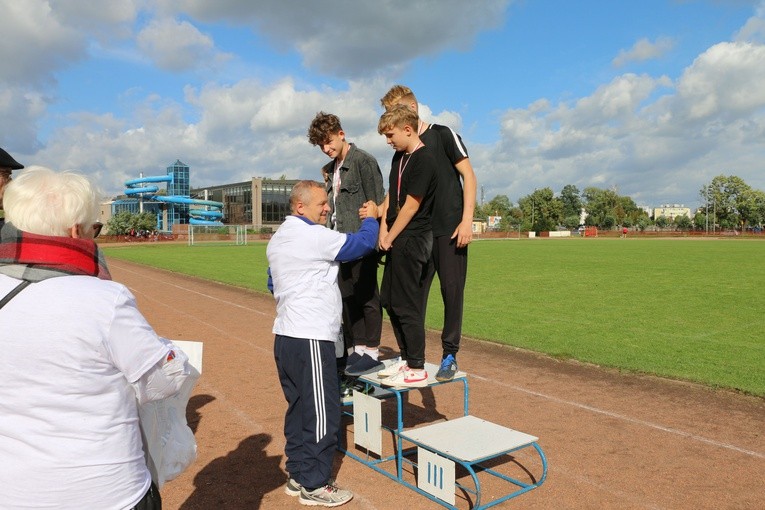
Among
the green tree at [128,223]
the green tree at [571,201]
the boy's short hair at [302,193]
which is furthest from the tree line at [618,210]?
the boy's short hair at [302,193]

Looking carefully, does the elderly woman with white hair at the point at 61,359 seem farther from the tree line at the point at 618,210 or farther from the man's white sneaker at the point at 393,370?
the tree line at the point at 618,210

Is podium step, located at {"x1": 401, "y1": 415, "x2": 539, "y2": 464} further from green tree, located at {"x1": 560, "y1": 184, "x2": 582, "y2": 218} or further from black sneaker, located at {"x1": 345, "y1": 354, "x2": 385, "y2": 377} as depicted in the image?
green tree, located at {"x1": 560, "y1": 184, "x2": 582, "y2": 218}

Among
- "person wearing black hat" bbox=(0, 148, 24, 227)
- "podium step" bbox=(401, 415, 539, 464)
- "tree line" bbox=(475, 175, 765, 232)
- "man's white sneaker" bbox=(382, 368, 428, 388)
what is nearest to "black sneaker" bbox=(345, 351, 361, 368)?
"man's white sneaker" bbox=(382, 368, 428, 388)

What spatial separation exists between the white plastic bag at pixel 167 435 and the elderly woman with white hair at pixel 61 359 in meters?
0.21

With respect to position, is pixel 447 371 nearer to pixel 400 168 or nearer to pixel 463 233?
pixel 463 233

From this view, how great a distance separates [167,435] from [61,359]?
67cm

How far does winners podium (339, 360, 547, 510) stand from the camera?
4047 millimetres

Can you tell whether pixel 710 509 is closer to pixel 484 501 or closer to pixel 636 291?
pixel 484 501

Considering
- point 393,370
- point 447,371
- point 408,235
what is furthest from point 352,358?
point 408,235

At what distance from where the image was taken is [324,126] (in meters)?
5.12

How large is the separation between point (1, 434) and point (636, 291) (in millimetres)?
17565

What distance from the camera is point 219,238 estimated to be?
6856cm

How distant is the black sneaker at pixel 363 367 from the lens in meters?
5.17

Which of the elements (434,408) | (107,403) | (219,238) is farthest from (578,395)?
(219,238)
